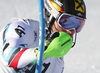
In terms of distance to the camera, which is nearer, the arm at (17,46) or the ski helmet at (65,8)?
the arm at (17,46)

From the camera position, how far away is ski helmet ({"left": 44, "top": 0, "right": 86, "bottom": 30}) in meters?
3.84

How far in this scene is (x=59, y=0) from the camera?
3971mm

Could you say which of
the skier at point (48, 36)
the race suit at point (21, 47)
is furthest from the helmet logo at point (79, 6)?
the race suit at point (21, 47)

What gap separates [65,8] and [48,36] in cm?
105

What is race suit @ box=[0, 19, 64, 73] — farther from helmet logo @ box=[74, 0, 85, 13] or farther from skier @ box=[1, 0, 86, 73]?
helmet logo @ box=[74, 0, 85, 13]

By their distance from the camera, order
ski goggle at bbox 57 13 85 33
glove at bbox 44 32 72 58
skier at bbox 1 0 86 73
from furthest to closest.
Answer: ski goggle at bbox 57 13 85 33 < skier at bbox 1 0 86 73 < glove at bbox 44 32 72 58

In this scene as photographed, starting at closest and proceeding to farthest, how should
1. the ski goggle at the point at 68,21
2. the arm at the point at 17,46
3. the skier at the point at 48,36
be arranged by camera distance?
the skier at the point at 48,36, the arm at the point at 17,46, the ski goggle at the point at 68,21

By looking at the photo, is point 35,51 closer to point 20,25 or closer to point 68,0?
point 20,25

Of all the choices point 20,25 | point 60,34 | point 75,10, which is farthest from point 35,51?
point 75,10

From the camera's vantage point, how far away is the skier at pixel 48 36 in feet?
9.57

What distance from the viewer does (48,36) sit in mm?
2980

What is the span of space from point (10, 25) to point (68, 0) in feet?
3.51

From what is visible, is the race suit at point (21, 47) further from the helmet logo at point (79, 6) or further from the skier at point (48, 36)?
the helmet logo at point (79, 6)

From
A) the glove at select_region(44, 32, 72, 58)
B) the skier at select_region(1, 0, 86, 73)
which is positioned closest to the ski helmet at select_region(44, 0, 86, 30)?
the skier at select_region(1, 0, 86, 73)
